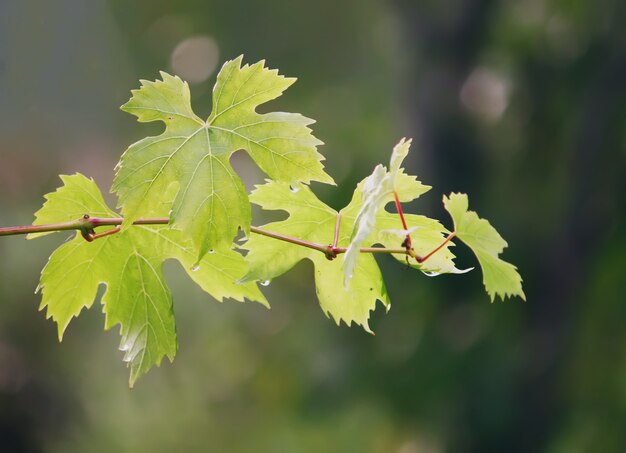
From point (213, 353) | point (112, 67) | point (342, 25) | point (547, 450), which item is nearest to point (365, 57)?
point (342, 25)

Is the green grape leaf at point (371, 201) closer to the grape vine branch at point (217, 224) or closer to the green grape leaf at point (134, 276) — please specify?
the grape vine branch at point (217, 224)

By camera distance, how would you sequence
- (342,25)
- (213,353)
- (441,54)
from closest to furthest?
(441,54) → (213,353) → (342,25)

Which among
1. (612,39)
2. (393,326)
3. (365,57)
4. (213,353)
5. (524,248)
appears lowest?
(213,353)

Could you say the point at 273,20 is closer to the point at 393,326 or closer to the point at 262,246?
the point at 393,326

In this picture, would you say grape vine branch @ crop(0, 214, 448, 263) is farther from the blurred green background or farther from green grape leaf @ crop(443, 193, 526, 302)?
the blurred green background

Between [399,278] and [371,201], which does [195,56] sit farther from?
[371,201]

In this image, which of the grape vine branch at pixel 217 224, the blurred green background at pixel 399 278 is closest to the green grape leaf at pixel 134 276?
the grape vine branch at pixel 217 224

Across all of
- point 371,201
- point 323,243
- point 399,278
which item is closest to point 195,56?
point 399,278
